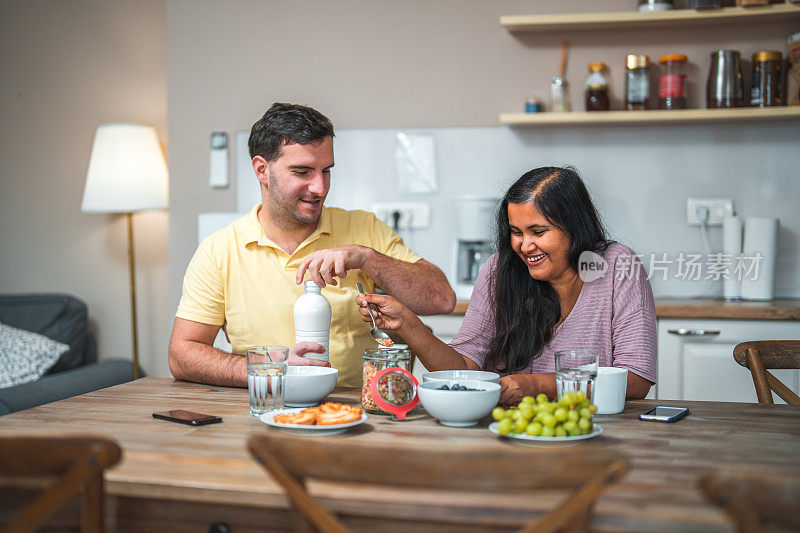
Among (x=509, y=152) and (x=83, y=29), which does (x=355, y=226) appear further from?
(x=83, y=29)

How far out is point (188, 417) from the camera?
146cm

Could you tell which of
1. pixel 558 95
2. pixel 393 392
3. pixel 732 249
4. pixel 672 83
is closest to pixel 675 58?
pixel 672 83

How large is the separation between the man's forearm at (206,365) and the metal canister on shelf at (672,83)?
7.48 ft

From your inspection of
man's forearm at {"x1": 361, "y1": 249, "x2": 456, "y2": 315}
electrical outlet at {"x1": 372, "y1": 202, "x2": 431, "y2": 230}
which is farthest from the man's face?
electrical outlet at {"x1": 372, "y1": 202, "x2": 431, "y2": 230}

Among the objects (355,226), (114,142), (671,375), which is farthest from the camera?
(114,142)

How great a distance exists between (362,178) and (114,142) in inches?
46.5

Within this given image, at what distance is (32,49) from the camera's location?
412 centimetres

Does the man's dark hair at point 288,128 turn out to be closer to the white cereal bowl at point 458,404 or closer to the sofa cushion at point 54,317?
the white cereal bowl at point 458,404

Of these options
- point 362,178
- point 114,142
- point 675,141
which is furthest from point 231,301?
A: point 675,141

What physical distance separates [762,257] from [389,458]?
2.77 m

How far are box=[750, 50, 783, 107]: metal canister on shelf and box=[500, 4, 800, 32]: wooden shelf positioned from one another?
0.16 m

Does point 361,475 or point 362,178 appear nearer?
point 361,475

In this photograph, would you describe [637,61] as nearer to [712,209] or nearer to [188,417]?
[712,209]

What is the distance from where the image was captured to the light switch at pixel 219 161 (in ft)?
12.3
